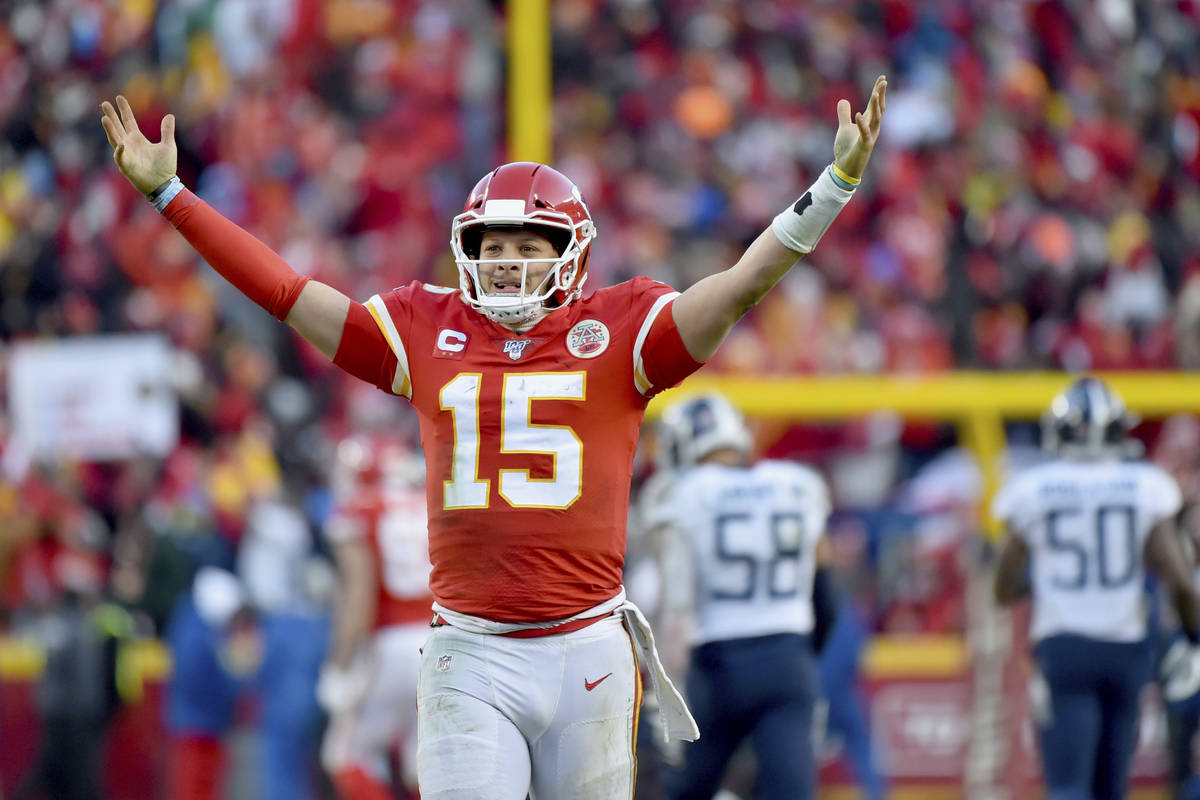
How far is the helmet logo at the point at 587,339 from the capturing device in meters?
4.32

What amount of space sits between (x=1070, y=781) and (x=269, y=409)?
6618mm

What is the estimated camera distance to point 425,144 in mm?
13703

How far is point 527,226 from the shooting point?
4383mm

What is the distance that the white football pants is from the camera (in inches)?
165

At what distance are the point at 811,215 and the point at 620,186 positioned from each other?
9695 millimetres

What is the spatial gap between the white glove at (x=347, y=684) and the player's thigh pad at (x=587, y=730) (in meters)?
3.75

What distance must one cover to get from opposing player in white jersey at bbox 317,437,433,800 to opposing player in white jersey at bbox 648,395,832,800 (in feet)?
4.28

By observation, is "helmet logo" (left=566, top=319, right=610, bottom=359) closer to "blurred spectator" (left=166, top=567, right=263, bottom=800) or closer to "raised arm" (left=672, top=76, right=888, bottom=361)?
"raised arm" (left=672, top=76, right=888, bottom=361)

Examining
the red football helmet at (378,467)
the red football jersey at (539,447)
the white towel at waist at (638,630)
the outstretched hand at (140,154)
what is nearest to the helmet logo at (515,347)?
the red football jersey at (539,447)

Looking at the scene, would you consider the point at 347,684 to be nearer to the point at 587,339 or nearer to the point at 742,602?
the point at 742,602

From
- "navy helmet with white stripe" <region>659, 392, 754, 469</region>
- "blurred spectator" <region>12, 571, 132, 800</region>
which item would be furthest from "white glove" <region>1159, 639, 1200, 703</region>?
"blurred spectator" <region>12, 571, 132, 800</region>

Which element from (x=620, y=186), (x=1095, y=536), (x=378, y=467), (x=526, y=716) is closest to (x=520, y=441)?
(x=526, y=716)

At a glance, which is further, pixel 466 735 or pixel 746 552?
pixel 746 552

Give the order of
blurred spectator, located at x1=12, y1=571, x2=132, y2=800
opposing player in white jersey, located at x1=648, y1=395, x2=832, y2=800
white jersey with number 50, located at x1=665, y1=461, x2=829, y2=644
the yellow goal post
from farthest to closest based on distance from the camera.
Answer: the yellow goal post
blurred spectator, located at x1=12, y1=571, x2=132, y2=800
white jersey with number 50, located at x1=665, y1=461, x2=829, y2=644
opposing player in white jersey, located at x1=648, y1=395, x2=832, y2=800
